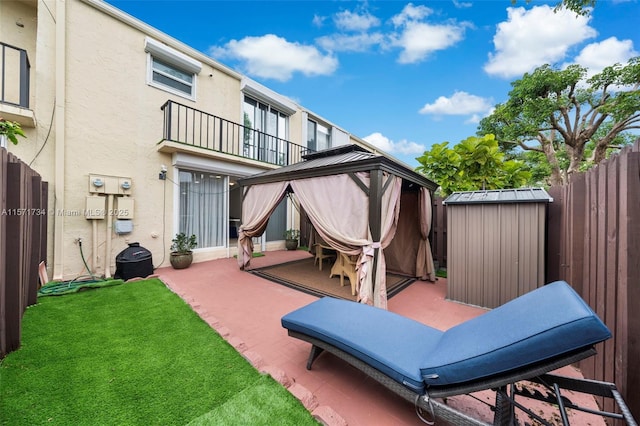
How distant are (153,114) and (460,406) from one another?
8131 millimetres

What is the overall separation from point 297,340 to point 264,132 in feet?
26.0

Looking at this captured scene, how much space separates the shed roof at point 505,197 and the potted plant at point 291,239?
618 centimetres

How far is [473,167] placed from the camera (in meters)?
6.53

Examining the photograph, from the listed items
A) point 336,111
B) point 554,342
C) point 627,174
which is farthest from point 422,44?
point 554,342

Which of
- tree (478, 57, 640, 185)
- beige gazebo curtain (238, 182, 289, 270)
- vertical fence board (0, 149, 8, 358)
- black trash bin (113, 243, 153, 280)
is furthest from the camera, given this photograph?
tree (478, 57, 640, 185)

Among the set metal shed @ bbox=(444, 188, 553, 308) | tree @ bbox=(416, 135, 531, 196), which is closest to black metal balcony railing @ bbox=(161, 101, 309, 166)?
→ tree @ bbox=(416, 135, 531, 196)

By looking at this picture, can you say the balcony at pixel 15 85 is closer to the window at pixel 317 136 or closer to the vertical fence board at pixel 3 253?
the vertical fence board at pixel 3 253

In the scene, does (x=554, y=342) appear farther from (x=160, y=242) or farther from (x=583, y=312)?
(x=160, y=242)

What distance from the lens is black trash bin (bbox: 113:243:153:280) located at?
4.99 metres

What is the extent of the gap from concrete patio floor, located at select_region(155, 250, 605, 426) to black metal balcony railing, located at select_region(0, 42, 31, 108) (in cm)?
442

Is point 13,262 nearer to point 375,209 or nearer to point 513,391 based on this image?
point 375,209

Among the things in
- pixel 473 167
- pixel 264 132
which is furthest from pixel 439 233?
pixel 264 132

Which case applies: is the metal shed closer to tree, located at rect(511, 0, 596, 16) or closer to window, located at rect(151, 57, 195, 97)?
tree, located at rect(511, 0, 596, 16)

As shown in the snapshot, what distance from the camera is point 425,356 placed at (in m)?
1.82
